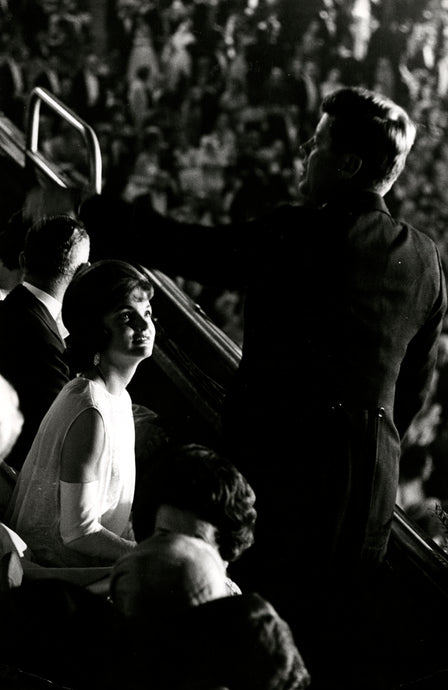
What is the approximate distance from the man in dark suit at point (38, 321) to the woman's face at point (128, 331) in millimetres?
322

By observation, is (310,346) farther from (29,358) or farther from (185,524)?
(29,358)

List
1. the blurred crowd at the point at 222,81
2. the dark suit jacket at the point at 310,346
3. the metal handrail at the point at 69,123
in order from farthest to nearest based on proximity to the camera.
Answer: the blurred crowd at the point at 222,81, the metal handrail at the point at 69,123, the dark suit jacket at the point at 310,346

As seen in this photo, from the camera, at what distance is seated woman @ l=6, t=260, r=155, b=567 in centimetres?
207

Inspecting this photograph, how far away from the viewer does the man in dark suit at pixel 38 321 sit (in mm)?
2482

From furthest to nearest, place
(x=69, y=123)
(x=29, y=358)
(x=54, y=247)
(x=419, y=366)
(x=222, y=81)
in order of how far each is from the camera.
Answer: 1. (x=222, y=81)
2. (x=69, y=123)
3. (x=54, y=247)
4. (x=29, y=358)
5. (x=419, y=366)

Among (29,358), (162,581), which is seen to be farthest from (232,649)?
(29,358)

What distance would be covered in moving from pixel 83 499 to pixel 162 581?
25.9 inches

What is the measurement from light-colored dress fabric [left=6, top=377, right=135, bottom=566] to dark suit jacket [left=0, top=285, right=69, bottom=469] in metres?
0.32

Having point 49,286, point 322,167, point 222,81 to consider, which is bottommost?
point 222,81

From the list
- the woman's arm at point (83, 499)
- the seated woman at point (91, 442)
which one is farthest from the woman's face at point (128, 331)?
the woman's arm at point (83, 499)

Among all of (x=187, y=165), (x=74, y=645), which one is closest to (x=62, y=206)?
(x=74, y=645)

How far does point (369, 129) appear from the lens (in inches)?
82.0

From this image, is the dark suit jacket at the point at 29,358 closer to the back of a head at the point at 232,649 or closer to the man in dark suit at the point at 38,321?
the man in dark suit at the point at 38,321

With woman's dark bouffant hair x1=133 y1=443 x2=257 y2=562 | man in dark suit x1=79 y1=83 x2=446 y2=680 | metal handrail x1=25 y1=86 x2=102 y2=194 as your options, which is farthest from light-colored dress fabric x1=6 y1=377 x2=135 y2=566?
metal handrail x1=25 y1=86 x2=102 y2=194
